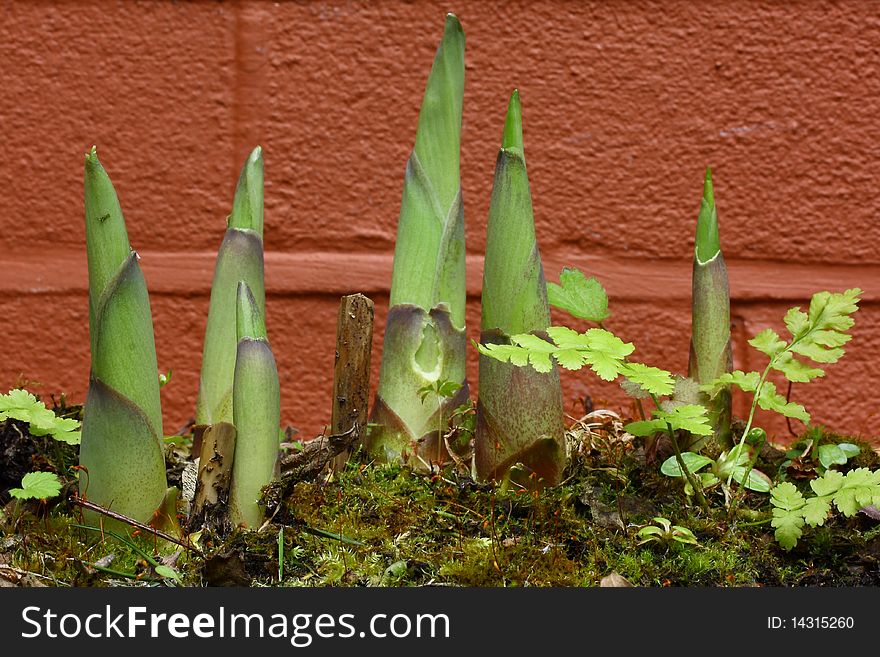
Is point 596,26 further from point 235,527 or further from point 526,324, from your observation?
point 235,527

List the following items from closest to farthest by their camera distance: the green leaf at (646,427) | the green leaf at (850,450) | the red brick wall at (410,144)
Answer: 1. the green leaf at (646,427)
2. the green leaf at (850,450)
3. the red brick wall at (410,144)

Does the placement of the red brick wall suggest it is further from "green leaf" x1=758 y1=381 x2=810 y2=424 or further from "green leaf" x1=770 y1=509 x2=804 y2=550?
"green leaf" x1=770 y1=509 x2=804 y2=550

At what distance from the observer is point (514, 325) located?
2.37 feet

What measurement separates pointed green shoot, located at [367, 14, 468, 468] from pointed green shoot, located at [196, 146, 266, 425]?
0.13m

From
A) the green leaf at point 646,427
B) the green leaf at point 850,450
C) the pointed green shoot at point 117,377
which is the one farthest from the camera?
the green leaf at point 850,450

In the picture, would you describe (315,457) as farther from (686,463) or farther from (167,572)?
(686,463)

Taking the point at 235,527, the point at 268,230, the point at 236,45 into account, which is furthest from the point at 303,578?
the point at 236,45

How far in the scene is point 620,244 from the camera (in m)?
1.39

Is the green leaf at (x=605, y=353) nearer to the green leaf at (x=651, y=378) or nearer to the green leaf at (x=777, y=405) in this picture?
the green leaf at (x=651, y=378)

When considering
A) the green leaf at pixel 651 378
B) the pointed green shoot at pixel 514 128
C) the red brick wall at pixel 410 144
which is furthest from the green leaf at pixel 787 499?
the red brick wall at pixel 410 144

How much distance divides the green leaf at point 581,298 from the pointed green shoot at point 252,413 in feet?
0.83

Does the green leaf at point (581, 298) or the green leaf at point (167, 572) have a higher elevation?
the green leaf at point (581, 298)

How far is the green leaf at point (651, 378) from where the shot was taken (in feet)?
2.17

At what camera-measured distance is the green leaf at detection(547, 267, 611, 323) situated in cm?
78
